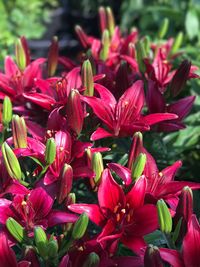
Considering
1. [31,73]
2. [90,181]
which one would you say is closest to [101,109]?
[90,181]

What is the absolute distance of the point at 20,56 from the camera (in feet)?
3.96

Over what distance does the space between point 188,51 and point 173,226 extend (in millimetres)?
1006

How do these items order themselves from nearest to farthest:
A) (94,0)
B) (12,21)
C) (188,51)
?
(188,51)
(12,21)
(94,0)

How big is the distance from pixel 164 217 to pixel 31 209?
8.4 inches

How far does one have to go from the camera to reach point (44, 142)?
0.96m

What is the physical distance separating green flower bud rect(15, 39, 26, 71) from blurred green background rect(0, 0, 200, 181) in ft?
1.02

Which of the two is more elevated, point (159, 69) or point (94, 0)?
point (159, 69)

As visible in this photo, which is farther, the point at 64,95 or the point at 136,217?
the point at 64,95

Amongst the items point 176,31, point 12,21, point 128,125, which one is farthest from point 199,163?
point 12,21

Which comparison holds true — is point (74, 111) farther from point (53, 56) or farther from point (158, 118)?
point (53, 56)

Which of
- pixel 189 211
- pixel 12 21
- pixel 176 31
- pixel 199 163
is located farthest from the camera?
pixel 12 21

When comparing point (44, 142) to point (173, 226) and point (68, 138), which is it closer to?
point (68, 138)

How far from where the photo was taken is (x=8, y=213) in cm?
84

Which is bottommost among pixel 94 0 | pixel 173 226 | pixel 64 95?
pixel 94 0
